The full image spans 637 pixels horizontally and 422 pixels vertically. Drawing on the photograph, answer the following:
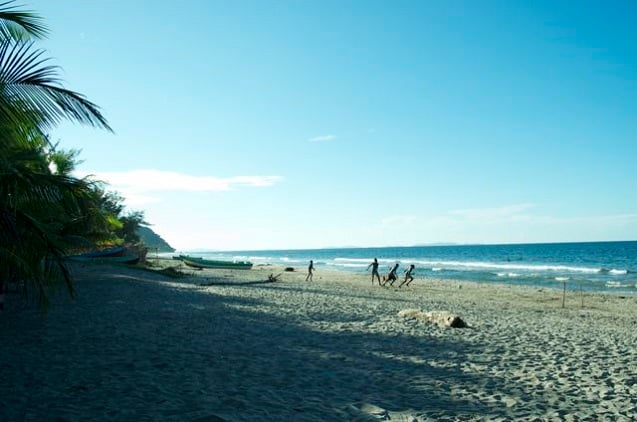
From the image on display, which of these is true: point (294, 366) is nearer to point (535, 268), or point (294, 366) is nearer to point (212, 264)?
point (212, 264)

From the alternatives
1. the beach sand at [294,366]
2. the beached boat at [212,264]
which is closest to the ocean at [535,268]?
the beached boat at [212,264]

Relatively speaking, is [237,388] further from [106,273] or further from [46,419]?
[106,273]

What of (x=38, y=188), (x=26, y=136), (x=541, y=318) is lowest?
(x=541, y=318)

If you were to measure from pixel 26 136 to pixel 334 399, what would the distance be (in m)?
4.95

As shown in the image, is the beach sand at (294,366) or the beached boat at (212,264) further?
the beached boat at (212,264)

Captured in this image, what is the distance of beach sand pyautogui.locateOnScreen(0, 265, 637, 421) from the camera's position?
5.57 meters

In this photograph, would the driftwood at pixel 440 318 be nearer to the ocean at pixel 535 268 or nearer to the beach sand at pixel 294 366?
the beach sand at pixel 294 366

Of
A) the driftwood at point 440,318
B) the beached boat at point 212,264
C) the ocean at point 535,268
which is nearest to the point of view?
the driftwood at point 440,318

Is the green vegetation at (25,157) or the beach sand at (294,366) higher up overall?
the green vegetation at (25,157)

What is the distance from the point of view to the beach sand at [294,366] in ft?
18.3

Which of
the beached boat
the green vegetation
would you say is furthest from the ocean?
the green vegetation

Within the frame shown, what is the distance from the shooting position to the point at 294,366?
301 inches

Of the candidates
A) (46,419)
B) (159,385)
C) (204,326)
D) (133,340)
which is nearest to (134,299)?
(204,326)

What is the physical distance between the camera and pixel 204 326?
1091 cm
